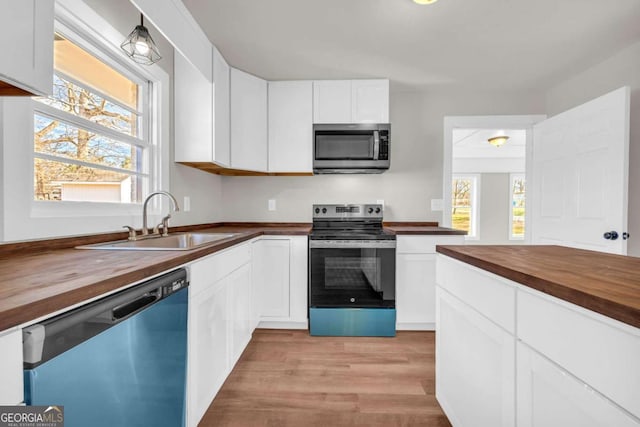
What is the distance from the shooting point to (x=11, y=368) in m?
0.56

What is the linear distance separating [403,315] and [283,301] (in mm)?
1015

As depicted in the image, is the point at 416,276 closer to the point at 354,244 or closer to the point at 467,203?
the point at 354,244

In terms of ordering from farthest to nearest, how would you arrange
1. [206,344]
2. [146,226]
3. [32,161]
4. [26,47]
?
[146,226] → [206,344] → [32,161] → [26,47]

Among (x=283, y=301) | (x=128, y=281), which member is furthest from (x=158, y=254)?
(x=283, y=301)

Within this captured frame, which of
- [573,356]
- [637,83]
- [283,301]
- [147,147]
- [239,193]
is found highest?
[637,83]

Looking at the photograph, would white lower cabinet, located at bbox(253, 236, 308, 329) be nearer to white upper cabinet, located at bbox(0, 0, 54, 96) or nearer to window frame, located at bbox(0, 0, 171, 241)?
window frame, located at bbox(0, 0, 171, 241)

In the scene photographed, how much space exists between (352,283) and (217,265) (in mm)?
1265

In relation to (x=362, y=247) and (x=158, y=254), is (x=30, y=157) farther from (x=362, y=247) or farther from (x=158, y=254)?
(x=362, y=247)

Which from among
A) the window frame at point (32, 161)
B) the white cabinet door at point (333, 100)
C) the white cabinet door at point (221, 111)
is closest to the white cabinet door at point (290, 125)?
the white cabinet door at point (333, 100)

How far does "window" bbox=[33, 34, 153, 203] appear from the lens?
1349 millimetres

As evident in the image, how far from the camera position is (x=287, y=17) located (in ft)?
6.30

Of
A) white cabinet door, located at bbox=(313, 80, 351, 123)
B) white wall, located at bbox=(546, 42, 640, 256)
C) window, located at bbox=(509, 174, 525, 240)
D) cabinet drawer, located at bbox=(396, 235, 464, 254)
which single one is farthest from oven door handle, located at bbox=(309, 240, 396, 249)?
window, located at bbox=(509, 174, 525, 240)

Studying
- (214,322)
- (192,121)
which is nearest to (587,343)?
(214,322)

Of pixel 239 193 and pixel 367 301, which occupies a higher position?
pixel 239 193
